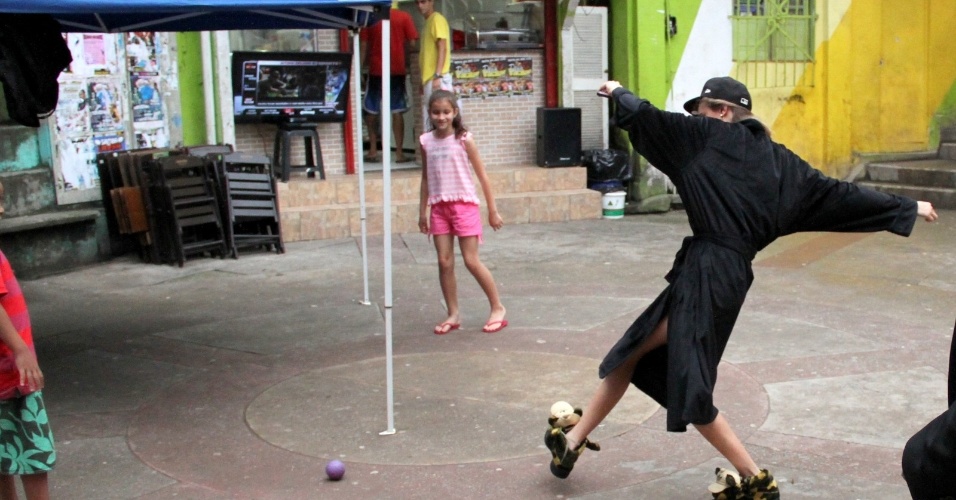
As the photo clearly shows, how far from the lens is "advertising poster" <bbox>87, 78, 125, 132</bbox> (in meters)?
10.8

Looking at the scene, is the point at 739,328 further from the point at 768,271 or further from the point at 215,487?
the point at 215,487

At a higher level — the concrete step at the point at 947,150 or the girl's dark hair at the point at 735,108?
the girl's dark hair at the point at 735,108

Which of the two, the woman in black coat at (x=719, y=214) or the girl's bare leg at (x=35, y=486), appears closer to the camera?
the girl's bare leg at (x=35, y=486)

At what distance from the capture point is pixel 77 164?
35.1ft

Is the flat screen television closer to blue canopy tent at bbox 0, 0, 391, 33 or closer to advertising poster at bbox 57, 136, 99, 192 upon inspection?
advertising poster at bbox 57, 136, 99, 192

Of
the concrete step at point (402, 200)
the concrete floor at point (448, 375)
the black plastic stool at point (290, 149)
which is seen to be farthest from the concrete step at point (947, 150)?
the black plastic stool at point (290, 149)

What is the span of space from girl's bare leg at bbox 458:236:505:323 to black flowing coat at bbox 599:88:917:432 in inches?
120

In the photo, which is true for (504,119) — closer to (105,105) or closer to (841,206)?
(105,105)

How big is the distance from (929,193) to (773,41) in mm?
2609

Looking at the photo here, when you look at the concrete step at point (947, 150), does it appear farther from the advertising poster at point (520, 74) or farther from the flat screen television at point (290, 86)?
the flat screen television at point (290, 86)

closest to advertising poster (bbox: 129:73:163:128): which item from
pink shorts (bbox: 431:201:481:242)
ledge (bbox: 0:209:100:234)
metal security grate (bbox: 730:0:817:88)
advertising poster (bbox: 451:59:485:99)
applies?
ledge (bbox: 0:209:100:234)

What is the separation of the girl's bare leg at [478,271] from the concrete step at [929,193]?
6637 millimetres

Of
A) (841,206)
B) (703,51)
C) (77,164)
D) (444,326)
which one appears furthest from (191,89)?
(841,206)

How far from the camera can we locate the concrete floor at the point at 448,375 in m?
5.16
